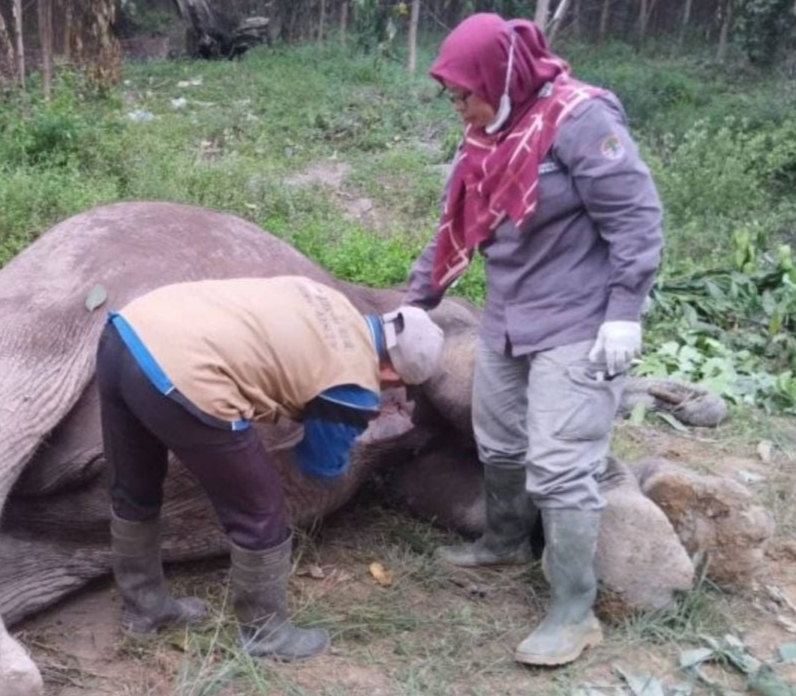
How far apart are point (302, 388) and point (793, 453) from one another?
2.63 metres

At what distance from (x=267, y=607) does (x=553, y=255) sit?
1.17 m

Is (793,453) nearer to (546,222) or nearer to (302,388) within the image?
(546,222)

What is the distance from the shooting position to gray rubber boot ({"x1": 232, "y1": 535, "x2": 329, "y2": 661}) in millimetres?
3096

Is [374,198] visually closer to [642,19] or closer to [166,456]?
[166,456]

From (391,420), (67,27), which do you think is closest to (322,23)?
(67,27)

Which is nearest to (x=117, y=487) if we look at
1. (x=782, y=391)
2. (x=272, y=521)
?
(x=272, y=521)

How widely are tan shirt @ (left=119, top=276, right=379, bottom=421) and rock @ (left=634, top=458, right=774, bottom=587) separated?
3.64 feet

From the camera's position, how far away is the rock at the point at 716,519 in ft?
11.8

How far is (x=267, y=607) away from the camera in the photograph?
10.5 feet

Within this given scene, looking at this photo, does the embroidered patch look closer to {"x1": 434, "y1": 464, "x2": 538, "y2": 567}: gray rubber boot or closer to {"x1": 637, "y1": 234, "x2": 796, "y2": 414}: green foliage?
{"x1": 434, "y1": 464, "x2": 538, "y2": 567}: gray rubber boot

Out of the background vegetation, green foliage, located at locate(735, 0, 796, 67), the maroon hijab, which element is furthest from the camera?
green foliage, located at locate(735, 0, 796, 67)

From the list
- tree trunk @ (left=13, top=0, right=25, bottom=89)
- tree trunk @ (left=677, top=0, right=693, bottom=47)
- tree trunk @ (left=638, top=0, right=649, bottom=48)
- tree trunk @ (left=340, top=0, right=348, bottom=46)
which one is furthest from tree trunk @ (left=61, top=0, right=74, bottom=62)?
tree trunk @ (left=677, top=0, right=693, bottom=47)

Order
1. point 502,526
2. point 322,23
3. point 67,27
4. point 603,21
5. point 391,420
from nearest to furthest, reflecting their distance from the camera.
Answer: point 502,526
point 391,420
point 67,27
point 322,23
point 603,21

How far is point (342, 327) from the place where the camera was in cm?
300
